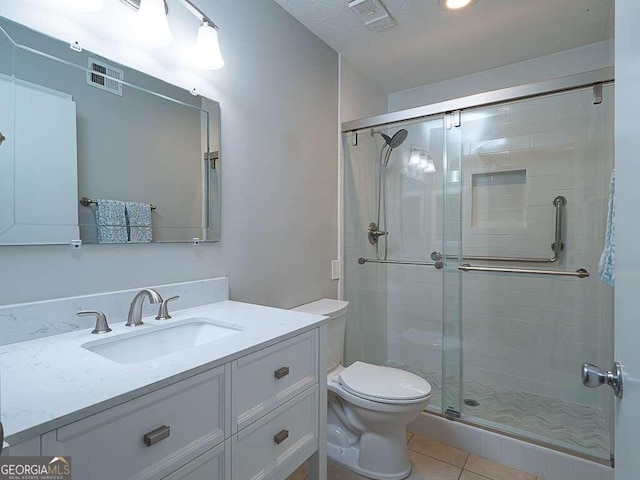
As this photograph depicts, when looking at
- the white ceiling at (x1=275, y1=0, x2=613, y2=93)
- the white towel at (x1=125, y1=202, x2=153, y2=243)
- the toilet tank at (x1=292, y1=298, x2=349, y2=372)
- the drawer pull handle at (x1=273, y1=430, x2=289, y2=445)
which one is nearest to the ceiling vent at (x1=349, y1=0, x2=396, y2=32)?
the white ceiling at (x1=275, y1=0, x2=613, y2=93)

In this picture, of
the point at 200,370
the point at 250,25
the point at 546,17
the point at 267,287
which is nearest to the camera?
the point at 200,370

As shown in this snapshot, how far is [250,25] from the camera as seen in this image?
1691 mm

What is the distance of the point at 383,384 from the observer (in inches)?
65.2

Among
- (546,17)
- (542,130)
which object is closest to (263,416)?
(542,130)

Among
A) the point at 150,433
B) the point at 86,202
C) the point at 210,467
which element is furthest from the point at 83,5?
the point at 210,467

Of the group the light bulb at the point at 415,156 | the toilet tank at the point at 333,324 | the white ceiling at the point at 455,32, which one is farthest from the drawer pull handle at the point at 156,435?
the light bulb at the point at 415,156

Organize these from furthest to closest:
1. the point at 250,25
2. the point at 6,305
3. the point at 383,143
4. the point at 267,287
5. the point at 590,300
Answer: the point at 383,143 → the point at 590,300 → the point at 267,287 → the point at 250,25 → the point at 6,305

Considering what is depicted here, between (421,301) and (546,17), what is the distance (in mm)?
1892

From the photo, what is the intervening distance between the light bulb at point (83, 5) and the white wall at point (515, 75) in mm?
2391

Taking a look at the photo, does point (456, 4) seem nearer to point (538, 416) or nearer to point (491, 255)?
point (491, 255)

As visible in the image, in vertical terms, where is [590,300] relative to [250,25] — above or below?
below

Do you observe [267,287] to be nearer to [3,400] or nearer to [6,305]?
[6,305]

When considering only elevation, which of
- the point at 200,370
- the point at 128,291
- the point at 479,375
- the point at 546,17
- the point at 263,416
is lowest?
the point at 479,375

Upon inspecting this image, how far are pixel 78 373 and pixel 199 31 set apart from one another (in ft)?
4.28
